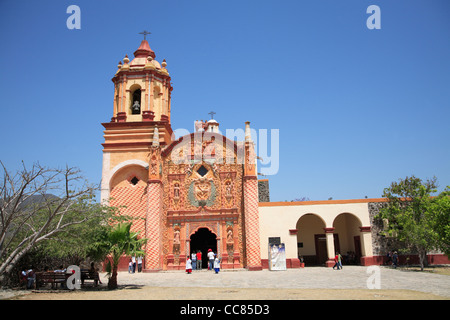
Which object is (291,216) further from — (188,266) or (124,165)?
(124,165)

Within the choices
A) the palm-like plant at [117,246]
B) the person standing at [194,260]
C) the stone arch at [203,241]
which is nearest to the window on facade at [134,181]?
the stone arch at [203,241]

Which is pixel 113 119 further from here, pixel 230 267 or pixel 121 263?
pixel 230 267

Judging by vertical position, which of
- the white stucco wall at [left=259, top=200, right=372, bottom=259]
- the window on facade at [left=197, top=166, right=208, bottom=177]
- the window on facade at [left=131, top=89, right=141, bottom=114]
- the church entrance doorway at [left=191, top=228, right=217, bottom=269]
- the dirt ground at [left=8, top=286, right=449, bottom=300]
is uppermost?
the window on facade at [left=131, top=89, right=141, bottom=114]

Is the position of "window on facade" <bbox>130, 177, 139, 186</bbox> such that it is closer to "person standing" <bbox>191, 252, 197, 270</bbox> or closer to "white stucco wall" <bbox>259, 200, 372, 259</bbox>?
"person standing" <bbox>191, 252, 197, 270</bbox>

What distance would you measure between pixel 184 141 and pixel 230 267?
9.23m

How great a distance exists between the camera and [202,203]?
24.4 m

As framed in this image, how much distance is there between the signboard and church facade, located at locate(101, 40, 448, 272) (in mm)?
926

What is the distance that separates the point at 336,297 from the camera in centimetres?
1057

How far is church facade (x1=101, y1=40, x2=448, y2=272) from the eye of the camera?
2355cm

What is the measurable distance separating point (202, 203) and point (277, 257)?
6106 millimetres

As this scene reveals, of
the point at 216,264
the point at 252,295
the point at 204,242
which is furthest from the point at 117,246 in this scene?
the point at 204,242

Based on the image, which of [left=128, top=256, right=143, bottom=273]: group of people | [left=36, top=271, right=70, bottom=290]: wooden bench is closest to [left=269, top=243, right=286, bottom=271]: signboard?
[left=128, top=256, right=143, bottom=273]: group of people
